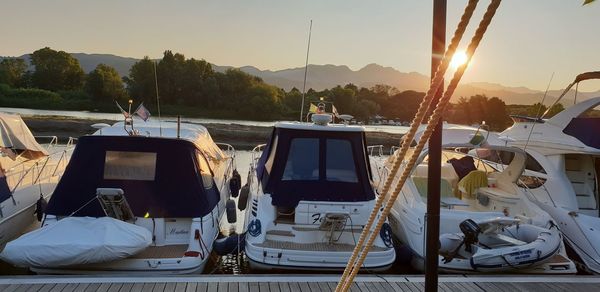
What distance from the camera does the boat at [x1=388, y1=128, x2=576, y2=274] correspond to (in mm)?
7480

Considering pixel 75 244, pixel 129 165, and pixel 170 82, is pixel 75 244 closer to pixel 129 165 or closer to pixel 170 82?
pixel 129 165

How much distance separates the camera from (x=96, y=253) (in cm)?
636

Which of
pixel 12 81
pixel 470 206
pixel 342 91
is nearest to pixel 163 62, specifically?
pixel 12 81

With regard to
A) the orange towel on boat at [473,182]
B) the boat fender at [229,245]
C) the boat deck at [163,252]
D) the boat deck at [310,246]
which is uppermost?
the orange towel on boat at [473,182]

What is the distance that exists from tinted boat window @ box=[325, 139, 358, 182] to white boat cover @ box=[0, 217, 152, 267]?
10.8 feet

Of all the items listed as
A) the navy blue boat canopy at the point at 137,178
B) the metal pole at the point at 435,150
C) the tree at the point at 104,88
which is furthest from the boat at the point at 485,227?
the tree at the point at 104,88

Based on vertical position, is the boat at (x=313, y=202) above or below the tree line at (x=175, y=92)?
below

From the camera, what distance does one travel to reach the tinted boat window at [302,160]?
27.6ft

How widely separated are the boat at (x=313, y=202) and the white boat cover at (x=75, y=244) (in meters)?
1.85

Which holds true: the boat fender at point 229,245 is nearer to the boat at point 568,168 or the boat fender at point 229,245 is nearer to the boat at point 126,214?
the boat at point 126,214

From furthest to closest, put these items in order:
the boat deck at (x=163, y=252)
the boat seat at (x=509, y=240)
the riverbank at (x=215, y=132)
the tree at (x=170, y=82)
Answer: the tree at (x=170, y=82) < the riverbank at (x=215, y=132) < the boat seat at (x=509, y=240) < the boat deck at (x=163, y=252)

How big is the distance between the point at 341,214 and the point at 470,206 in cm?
438

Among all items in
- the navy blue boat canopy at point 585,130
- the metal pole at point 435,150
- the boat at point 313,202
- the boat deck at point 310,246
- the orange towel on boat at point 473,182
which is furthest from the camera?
the orange towel on boat at point 473,182

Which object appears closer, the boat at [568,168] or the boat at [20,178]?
the boat at [20,178]
